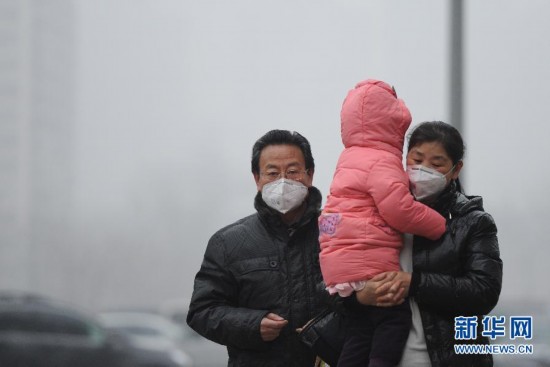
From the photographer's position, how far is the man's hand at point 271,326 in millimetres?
3010

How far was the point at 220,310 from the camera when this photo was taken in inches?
122

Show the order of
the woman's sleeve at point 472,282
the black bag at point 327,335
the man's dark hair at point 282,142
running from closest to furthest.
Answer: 1. the woman's sleeve at point 472,282
2. the black bag at point 327,335
3. the man's dark hair at point 282,142

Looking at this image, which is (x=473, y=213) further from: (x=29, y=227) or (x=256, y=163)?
(x=29, y=227)

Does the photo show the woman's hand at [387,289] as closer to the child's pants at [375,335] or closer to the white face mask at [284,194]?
the child's pants at [375,335]

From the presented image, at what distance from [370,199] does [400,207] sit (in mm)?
115

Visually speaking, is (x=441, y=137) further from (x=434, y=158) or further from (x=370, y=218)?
(x=370, y=218)

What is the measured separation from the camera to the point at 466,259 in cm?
267

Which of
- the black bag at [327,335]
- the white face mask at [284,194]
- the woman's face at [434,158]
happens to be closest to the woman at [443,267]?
the woman's face at [434,158]

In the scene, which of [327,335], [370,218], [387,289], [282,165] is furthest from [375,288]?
[282,165]

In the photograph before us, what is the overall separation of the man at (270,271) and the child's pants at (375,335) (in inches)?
11.9

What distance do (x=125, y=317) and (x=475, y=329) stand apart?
55.3ft

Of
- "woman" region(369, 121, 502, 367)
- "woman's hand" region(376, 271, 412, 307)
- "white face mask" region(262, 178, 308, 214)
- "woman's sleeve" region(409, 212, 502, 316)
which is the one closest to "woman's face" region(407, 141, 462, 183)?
"woman" region(369, 121, 502, 367)

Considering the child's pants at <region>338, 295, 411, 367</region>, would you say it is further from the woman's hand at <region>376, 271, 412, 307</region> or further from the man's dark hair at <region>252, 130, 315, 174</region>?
the man's dark hair at <region>252, 130, 315, 174</region>

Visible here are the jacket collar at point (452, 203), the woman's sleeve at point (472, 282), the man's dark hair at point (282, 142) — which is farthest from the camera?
the man's dark hair at point (282, 142)
